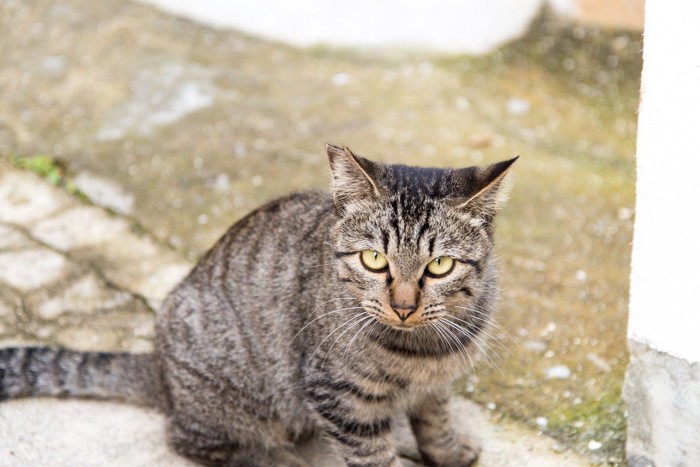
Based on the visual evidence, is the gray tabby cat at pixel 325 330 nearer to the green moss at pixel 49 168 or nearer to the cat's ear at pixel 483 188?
the cat's ear at pixel 483 188

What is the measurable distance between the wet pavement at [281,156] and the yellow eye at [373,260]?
1108 millimetres

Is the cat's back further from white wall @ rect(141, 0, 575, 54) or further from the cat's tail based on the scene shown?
white wall @ rect(141, 0, 575, 54)

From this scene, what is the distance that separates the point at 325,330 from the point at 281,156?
7.82ft

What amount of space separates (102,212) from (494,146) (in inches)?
97.2

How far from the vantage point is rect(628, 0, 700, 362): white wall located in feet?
8.27

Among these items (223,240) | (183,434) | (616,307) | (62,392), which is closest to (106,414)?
(62,392)

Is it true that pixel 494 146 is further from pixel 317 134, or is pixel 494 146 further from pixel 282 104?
pixel 282 104

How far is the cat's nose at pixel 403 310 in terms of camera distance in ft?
8.88

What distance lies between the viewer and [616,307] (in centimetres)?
411

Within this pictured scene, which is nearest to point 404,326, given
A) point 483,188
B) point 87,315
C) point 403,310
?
point 403,310

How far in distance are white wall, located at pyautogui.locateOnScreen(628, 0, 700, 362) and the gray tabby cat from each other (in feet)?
1.64

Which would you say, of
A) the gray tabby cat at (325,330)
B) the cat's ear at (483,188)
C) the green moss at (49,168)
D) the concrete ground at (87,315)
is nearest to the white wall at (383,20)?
the green moss at (49,168)

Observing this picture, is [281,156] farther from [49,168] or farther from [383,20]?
[383,20]

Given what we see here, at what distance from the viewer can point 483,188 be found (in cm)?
271
